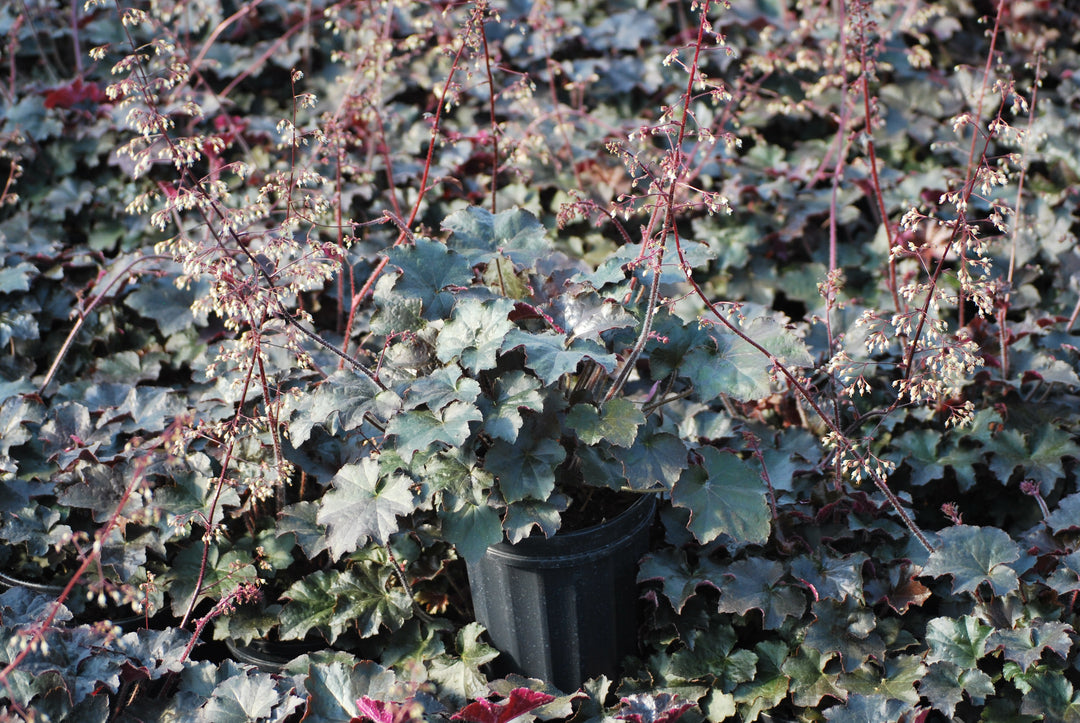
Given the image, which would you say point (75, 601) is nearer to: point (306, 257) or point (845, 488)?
point (306, 257)

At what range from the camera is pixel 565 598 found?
2203mm

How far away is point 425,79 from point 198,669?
9.22 feet

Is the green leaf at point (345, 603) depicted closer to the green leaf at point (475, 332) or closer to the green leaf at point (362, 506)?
the green leaf at point (362, 506)

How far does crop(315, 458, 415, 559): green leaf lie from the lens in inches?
78.4

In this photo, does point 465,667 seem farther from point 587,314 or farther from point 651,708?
point 587,314

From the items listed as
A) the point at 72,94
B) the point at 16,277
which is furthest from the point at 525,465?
the point at 72,94

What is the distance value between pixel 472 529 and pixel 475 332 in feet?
1.40

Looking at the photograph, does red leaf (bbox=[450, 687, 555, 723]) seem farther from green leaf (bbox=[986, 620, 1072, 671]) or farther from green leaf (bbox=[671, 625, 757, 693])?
green leaf (bbox=[986, 620, 1072, 671])

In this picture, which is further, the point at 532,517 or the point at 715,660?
the point at 715,660

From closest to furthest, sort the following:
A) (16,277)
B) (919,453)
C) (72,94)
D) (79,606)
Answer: (79,606)
(919,453)
(16,277)
(72,94)

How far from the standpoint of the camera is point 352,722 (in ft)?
6.31

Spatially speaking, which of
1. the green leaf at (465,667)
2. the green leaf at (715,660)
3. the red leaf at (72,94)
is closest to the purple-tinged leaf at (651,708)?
the green leaf at (715,660)

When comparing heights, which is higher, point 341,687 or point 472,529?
point 472,529

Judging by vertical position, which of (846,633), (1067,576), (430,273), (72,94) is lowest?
(846,633)
